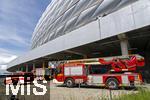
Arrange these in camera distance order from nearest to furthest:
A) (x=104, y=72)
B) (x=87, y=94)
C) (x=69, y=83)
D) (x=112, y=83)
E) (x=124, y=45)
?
(x=87, y=94) → (x=112, y=83) → (x=104, y=72) → (x=69, y=83) → (x=124, y=45)

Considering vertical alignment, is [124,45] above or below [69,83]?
above

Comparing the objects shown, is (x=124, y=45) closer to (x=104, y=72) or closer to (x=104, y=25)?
(x=104, y=25)

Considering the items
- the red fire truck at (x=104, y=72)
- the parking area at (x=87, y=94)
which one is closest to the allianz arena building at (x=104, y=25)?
the red fire truck at (x=104, y=72)

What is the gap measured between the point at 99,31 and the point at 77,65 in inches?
166

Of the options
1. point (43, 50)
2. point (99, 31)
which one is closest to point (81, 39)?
point (99, 31)

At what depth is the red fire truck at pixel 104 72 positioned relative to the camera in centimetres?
1628

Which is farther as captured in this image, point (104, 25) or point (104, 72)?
point (104, 25)

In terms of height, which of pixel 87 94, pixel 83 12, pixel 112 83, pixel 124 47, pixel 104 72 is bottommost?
pixel 87 94

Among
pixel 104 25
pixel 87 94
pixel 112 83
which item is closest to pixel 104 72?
pixel 112 83

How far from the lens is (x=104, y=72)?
693 inches

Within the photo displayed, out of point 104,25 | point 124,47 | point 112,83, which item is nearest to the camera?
point 112,83

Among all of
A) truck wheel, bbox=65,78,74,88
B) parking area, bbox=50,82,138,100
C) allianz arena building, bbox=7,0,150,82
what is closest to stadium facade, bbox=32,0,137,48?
allianz arena building, bbox=7,0,150,82

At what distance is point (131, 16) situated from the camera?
1631cm

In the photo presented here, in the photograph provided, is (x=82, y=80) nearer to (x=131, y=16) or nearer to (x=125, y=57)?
(x=125, y=57)
